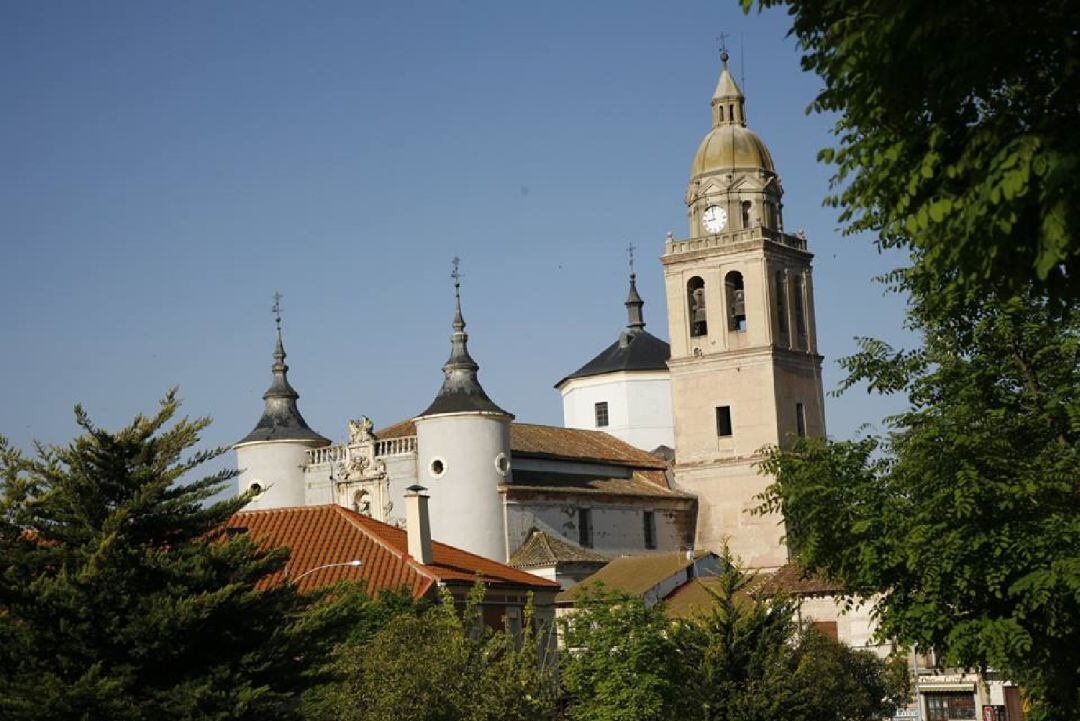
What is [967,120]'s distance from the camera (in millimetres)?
12312

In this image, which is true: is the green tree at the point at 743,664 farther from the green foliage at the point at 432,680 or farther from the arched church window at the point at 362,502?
the arched church window at the point at 362,502

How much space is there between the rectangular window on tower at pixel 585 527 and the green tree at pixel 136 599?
45755 millimetres

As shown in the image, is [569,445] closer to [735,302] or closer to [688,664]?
[735,302]

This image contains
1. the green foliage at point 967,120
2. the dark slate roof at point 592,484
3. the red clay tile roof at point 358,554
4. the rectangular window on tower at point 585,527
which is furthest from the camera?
the rectangular window on tower at point 585,527

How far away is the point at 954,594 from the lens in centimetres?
2367

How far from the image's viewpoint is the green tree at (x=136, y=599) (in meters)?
21.9

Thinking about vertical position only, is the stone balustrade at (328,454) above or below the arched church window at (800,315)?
below

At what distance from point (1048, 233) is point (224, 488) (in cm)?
1541

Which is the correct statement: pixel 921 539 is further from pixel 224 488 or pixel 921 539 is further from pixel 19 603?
pixel 19 603

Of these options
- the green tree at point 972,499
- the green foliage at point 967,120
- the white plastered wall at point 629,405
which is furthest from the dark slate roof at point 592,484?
the green foliage at point 967,120

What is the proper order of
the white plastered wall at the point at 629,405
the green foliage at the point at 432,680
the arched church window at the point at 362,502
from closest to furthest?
A: the green foliage at the point at 432,680, the arched church window at the point at 362,502, the white plastered wall at the point at 629,405

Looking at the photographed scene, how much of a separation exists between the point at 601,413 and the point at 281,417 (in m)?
21.7

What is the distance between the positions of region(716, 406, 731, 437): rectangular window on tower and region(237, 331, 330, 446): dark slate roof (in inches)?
643

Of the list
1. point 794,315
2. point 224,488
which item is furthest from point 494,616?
point 794,315
